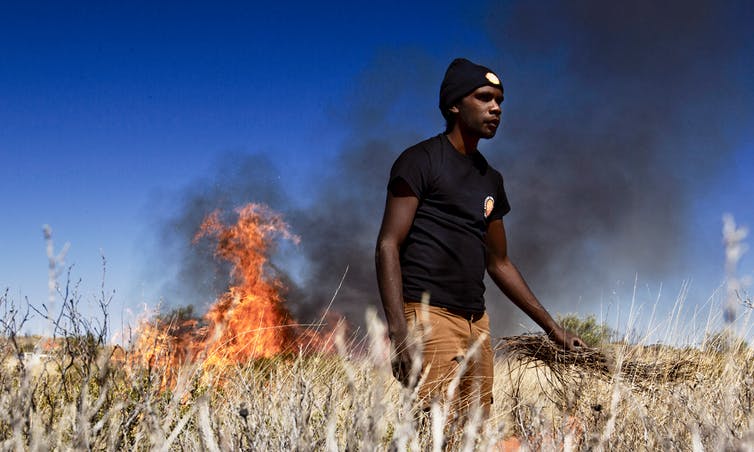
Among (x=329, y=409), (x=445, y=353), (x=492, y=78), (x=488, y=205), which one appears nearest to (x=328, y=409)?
(x=329, y=409)

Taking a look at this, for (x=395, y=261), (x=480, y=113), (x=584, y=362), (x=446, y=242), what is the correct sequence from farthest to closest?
(x=584, y=362) < (x=480, y=113) < (x=446, y=242) < (x=395, y=261)

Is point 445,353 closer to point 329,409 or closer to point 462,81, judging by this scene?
point 329,409

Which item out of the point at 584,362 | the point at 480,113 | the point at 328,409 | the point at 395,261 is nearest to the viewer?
the point at 328,409

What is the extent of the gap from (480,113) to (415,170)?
22.3 inches

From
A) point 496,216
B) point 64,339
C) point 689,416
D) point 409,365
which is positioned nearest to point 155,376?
point 64,339

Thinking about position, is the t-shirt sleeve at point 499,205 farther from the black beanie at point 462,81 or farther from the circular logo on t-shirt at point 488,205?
the black beanie at point 462,81

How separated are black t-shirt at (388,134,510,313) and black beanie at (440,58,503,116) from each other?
11.2 inches

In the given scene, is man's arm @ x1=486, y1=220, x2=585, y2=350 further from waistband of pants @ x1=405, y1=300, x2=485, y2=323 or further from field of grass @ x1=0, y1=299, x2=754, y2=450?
waistband of pants @ x1=405, y1=300, x2=485, y2=323

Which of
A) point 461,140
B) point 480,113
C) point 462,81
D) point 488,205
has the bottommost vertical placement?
point 488,205

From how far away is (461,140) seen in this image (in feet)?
12.2

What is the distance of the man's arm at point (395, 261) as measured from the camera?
3176 mm

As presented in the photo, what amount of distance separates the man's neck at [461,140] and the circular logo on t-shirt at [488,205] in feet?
0.91

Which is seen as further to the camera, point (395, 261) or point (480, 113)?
point (480, 113)

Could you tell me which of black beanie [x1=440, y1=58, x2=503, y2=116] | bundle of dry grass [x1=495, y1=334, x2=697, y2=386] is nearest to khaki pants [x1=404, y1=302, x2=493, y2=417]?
bundle of dry grass [x1=495, y1=334, x2=697, y2=386]
